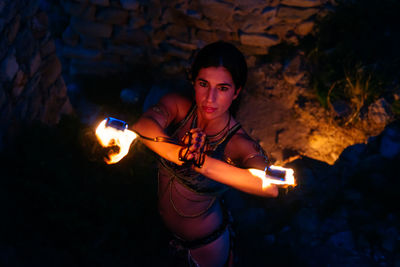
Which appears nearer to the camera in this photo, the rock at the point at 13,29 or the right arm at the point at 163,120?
the right arm at the point at 163,120

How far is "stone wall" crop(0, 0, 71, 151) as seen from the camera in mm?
2281

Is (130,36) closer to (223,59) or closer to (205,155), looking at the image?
(223,59)

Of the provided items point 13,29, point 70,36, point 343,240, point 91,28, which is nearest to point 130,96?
point 91,28

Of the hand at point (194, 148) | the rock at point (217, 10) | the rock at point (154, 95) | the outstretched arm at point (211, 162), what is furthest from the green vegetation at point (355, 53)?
the hand at point (194, 148)

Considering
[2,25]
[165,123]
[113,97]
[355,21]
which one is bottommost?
[165,123]

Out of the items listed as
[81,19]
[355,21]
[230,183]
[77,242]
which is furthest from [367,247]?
[81,19]

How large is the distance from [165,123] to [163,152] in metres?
0.35

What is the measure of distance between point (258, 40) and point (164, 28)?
168 cm

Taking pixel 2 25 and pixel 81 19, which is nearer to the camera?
pixel 2 25

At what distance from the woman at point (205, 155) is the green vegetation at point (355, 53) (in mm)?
3134

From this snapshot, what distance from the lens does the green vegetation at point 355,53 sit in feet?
14.9

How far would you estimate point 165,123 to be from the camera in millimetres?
2320

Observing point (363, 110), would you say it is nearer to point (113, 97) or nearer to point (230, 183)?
point (230, 183)

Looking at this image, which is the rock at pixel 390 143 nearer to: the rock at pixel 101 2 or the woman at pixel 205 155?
the woman at pixel 205 155
